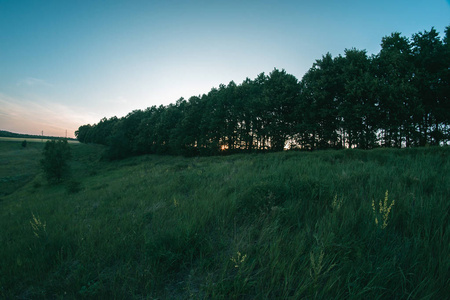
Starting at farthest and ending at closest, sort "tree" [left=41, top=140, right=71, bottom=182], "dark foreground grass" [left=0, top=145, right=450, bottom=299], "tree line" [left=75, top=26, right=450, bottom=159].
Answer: "tree" [left=41, top=140, right=71, bottom=182] → "tree line" [left=75, top=26, right=450, bottom=159] → "dark foreground grass" [left=0, top=145, right=450, bottom=299]

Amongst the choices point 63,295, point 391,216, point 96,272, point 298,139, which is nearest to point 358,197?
point 391,216

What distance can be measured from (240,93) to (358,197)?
31.9 m

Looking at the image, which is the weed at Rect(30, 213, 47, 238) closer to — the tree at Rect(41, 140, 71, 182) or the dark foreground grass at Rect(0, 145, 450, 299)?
the dark foreground grass at Rect(0, 145, 450, 299)

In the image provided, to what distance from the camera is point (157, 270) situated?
2.21 m

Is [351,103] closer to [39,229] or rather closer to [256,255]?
[256,255]

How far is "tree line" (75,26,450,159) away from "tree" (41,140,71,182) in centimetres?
2450

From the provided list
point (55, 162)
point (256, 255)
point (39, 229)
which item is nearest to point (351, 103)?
point (256, 255)

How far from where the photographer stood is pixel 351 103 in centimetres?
2066

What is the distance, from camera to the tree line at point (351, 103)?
19.6 m

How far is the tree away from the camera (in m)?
24.5

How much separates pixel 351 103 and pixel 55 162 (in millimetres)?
41563

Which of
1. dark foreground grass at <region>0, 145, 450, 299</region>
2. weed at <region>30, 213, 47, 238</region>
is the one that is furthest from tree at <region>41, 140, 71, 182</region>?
dark foreground grass at <region>0, 145, 450, 299</region>

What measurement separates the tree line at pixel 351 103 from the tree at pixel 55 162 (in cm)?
2450

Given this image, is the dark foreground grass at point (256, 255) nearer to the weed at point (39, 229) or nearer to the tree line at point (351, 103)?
the weed at point (39, 229)
